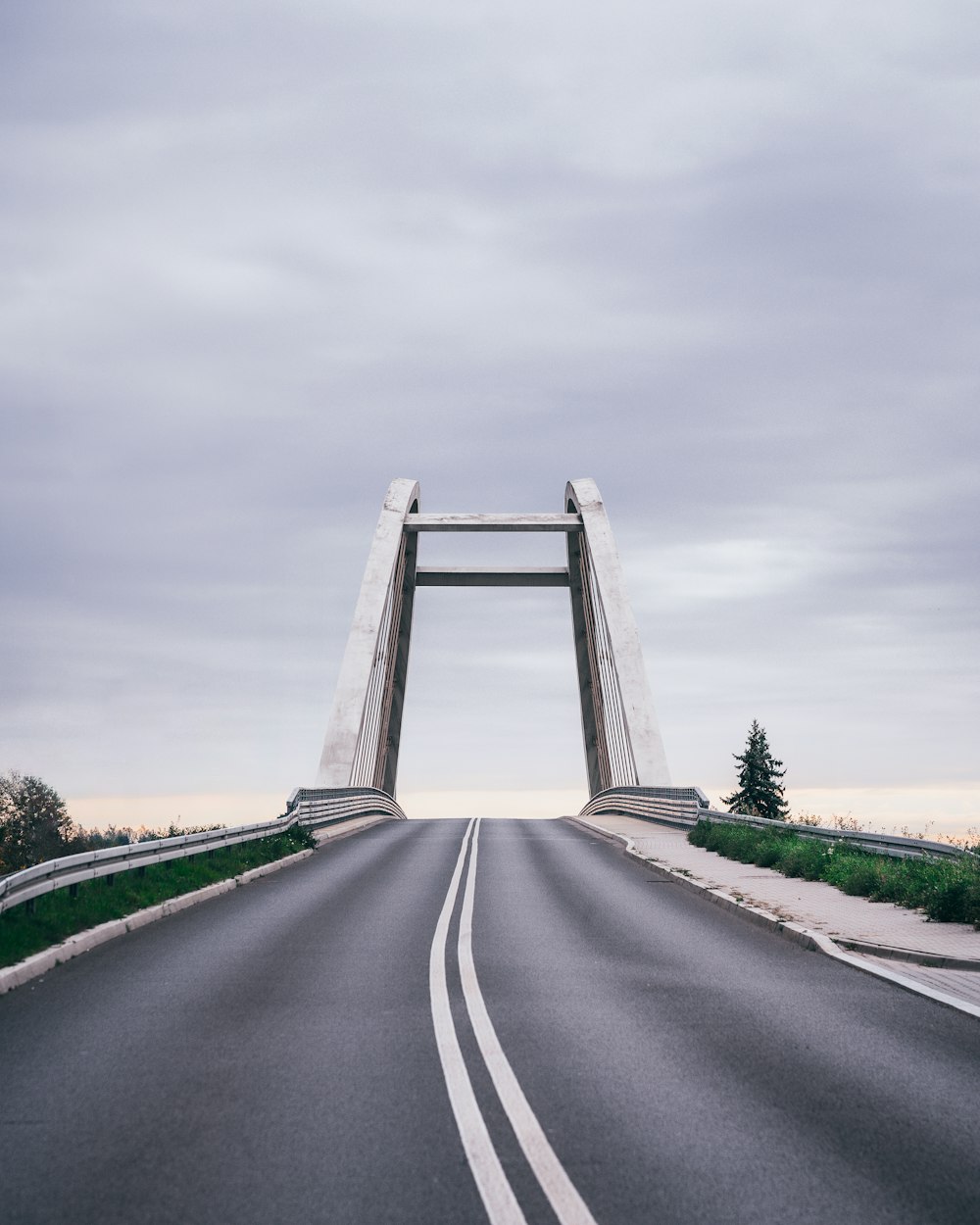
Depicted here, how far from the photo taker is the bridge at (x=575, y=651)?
3844cm

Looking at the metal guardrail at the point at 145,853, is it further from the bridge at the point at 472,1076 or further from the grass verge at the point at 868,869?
the grass verge at the point at 868,869

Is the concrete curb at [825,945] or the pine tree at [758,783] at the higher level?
the pine tree at [758,783]

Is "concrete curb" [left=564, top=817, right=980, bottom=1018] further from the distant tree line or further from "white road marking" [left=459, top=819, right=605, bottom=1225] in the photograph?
the distant tree line

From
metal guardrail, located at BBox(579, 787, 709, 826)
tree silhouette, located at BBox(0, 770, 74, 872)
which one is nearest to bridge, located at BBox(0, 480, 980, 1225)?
metal guardrail, located at BBox(579, 787, 709, 826)

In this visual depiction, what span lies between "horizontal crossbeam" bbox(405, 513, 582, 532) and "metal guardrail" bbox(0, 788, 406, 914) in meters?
19.0

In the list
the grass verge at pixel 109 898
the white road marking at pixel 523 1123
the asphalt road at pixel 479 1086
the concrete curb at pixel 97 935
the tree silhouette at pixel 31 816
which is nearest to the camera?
the white road marking at pixel 523 1123

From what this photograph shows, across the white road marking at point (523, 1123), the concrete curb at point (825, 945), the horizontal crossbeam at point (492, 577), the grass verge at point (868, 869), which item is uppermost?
the horizontal crossbeam at point (492, 577)

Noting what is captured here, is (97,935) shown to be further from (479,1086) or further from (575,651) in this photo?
(575,651)

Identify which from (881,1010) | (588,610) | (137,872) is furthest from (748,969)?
(588,610)

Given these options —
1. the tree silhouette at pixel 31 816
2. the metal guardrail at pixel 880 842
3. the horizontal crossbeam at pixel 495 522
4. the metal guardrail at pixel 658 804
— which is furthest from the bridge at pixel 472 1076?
the tree silhouette at pixel 31 816

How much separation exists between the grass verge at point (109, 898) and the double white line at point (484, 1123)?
382 centimetres

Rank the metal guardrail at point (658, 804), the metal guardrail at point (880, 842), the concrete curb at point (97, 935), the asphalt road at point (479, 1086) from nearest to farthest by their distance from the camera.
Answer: the asphalt road at point (479, 1086) < the concrete curb at point (97, 935) < the metal guardrail at point (880, 842) < the metal guardrail at point (658, 804)

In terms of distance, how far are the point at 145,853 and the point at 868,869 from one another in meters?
10.2

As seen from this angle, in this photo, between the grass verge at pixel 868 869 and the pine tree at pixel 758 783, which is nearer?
the grass verge at pixel 868 869
